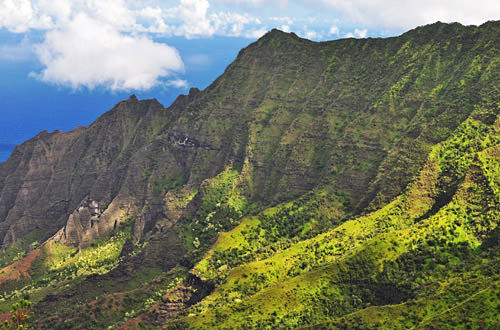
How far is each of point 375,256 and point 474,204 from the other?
3237cm

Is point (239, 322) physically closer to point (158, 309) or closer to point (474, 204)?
point (158, 309)

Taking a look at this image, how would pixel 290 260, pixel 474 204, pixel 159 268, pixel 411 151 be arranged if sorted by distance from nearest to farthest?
1. pixel 474 204
2. pixel 290 260
3. pixel 411 151
4. pixel 159 268

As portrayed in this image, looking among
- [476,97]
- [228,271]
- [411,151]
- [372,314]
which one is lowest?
[372,314]

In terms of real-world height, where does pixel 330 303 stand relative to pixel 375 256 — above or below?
below

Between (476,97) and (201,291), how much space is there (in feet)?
405

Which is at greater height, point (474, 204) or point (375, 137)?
point (375, 137)

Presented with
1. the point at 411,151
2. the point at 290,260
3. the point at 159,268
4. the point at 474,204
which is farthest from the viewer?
the point at 159,268

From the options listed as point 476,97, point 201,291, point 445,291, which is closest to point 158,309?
point 201,291

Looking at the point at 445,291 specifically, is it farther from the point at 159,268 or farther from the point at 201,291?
the point at 159,268

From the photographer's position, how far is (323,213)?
182 m

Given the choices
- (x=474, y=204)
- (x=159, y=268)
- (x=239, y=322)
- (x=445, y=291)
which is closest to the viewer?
(x=445, y=291)

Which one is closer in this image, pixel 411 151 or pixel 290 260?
pixel 290 260

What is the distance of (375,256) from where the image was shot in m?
128

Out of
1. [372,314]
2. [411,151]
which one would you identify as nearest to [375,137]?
[411,151]
